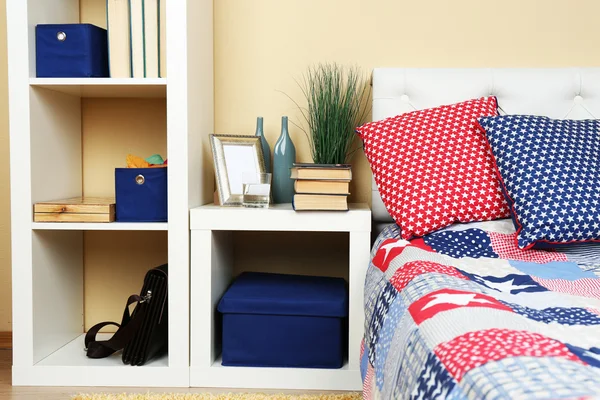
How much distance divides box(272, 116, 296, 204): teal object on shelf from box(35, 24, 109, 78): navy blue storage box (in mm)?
677

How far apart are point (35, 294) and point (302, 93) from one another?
3.81 feet

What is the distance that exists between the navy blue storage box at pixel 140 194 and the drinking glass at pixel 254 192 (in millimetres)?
258

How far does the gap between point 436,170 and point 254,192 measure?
1.95 feet

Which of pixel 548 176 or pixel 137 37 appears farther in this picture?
pixel 137 37

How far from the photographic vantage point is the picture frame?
79.4 inches

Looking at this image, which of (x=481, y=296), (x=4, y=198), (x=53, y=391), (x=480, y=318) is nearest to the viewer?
(x=480, y=318)

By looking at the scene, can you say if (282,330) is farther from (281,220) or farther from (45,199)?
(45,199)

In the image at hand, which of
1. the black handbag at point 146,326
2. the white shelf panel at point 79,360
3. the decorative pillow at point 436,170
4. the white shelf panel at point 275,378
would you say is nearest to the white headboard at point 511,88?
the decorative pillow at point 436,170

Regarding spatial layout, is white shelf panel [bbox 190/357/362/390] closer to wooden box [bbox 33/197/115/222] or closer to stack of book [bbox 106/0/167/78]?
wooden box [bbox 33/197/115/222]

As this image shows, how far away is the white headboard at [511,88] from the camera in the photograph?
211 cm

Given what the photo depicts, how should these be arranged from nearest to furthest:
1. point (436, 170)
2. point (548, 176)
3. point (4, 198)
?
point (548, 176) < point (436, 170) < point (4, 198)

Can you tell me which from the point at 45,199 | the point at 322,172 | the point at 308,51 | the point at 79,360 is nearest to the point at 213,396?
the point at 79,360

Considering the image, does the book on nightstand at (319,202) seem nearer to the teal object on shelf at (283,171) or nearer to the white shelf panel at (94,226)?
the teal object on shelf at (283,171)

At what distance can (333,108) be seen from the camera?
84.0 inches
